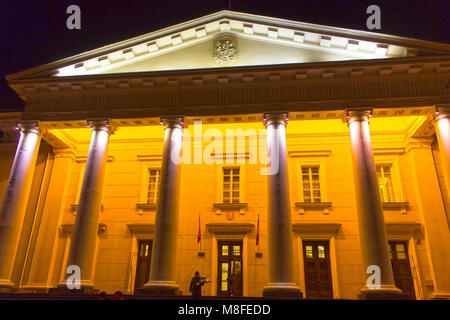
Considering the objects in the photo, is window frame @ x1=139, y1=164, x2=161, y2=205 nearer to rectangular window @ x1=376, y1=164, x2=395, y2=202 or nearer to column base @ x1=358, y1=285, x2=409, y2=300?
column base @ x1=358, y1=285, x2=409, y2=300

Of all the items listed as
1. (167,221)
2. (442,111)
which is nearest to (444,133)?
(442,111)

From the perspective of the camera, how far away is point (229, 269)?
17.3 meters

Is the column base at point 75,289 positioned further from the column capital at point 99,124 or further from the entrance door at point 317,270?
the entrance door at point 317,270

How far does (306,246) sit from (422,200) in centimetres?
607

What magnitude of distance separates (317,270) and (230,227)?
189 inches

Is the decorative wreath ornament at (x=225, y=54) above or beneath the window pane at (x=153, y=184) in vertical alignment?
above

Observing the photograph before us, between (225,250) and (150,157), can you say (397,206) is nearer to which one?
(225,250)

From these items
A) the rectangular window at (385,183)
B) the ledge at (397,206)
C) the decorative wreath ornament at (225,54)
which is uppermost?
the decorative wreath ornament at (225,54)

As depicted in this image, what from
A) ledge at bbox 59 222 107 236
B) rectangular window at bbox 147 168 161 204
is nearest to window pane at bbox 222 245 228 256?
rectangular window at bbox 147 168 161 204

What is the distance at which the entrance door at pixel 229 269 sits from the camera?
16828 mm

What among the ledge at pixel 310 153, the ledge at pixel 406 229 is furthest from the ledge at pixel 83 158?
the ledge at pixel 406 229

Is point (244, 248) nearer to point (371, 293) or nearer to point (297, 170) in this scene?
point (297, 170)

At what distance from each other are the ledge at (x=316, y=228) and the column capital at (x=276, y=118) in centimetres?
563

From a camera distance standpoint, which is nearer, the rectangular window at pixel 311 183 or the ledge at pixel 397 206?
the ledge at pixel 397 206
